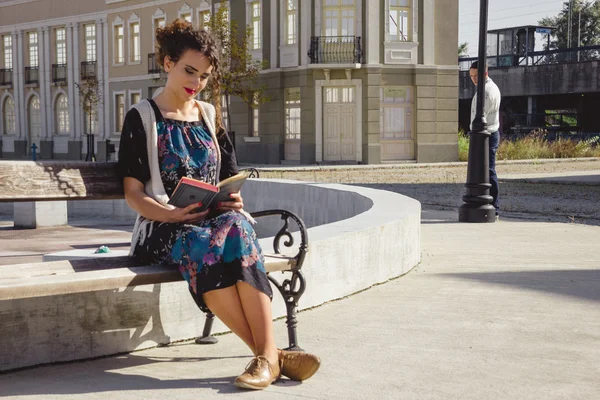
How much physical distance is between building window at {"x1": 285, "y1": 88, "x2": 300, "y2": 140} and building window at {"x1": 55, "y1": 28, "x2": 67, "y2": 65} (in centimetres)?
1796

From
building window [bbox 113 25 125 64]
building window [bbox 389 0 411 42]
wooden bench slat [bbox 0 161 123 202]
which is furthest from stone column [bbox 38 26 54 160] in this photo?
wooden bench slat [bbox 0 161 123 202]

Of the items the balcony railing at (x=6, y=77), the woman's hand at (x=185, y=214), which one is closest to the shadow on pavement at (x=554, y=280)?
the woman's hand at (x=185, y=214)

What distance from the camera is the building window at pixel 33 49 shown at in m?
52.4

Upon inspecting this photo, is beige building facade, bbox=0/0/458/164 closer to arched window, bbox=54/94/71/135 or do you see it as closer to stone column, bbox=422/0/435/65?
stone column, bbox=422/0/435/65

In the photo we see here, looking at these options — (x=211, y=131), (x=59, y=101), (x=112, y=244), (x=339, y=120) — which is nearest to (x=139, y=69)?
(x=59, y=101)

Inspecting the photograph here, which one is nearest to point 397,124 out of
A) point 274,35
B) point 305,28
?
point 305,28

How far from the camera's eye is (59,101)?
51.1m

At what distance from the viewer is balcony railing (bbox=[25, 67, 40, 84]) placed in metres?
51.9

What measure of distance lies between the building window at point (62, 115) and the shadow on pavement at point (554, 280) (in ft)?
147

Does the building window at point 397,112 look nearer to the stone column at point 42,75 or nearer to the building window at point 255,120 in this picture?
the building window at point 255,120

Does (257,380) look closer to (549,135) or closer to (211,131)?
(211,131)

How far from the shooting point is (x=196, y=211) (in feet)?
15.4

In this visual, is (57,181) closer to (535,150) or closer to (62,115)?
(535,150)

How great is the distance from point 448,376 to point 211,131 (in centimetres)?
163
